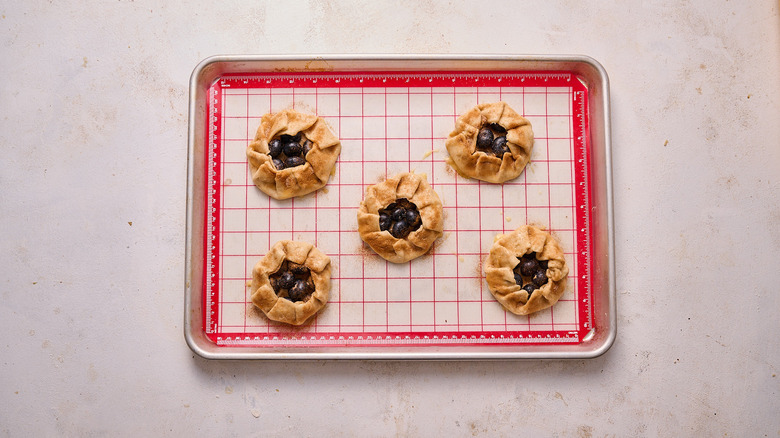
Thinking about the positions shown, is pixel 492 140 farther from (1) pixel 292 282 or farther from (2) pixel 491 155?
(1) pixel 292 282

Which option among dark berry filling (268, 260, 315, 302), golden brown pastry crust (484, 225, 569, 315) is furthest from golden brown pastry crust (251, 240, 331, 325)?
golden brown pastry crust (484, 225, 569, 315)

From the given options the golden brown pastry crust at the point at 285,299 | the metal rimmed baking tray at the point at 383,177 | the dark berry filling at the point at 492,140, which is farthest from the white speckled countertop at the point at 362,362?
the dark berry filling at the point at 492,140

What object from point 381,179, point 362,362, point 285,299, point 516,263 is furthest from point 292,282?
point 516,263

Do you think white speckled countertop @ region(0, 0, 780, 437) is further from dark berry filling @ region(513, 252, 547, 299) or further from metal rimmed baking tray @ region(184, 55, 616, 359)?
dark berry filling @ region(513, 252, 547, 299)

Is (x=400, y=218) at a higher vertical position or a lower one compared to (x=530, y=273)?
higher

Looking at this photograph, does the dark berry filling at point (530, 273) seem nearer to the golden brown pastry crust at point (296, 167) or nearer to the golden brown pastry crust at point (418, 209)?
the golden brown pastry crust at point (418, 209)

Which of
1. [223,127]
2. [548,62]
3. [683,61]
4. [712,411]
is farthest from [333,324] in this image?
[683,61]
